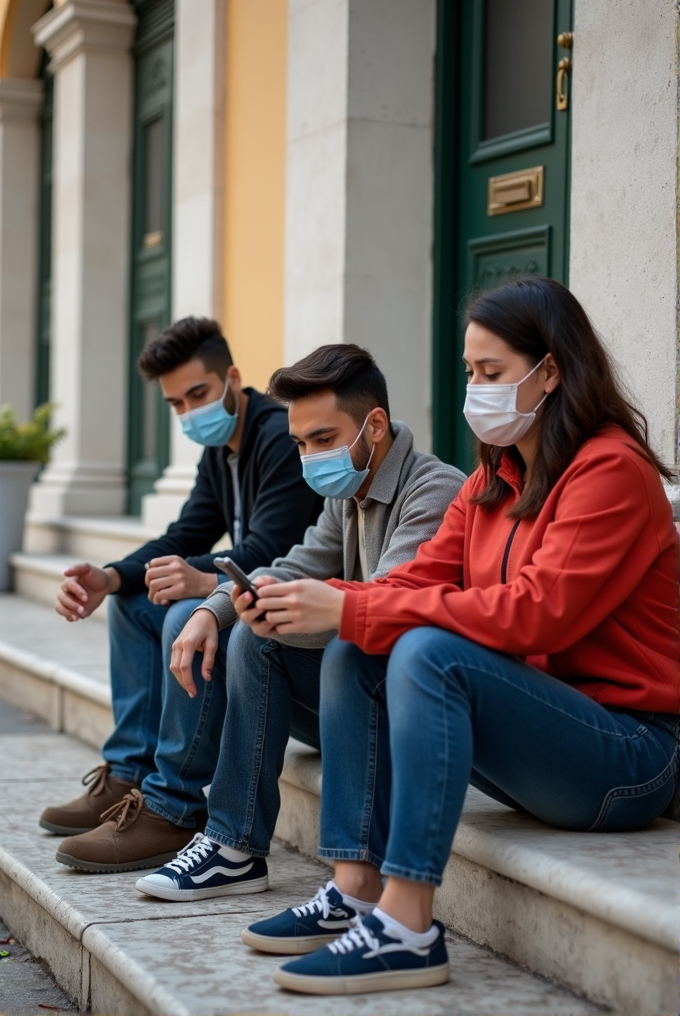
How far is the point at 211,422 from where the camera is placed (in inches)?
161

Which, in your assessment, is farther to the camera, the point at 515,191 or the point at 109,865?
the point at 515,191

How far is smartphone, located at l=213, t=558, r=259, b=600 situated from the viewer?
8.88 feet

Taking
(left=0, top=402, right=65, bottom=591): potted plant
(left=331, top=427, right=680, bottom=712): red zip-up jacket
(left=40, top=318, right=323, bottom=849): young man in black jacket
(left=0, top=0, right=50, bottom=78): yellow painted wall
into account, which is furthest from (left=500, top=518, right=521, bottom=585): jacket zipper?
(left=0, top=0, right=50, bottom=78): yellow painted wall

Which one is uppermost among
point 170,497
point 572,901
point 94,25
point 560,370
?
point 94,25

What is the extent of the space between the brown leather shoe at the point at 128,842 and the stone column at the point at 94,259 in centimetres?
550

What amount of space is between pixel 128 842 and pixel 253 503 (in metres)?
1.14

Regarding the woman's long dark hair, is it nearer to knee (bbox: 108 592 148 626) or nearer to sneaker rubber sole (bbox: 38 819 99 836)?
knee (bbox: 108 592 148 626)

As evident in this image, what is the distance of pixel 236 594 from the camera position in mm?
2859

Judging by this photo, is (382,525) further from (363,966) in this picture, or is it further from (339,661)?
(363,966)

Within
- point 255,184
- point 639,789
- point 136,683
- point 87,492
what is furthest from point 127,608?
point 87,492

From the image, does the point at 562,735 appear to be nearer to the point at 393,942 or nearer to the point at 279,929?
the point at 393,942

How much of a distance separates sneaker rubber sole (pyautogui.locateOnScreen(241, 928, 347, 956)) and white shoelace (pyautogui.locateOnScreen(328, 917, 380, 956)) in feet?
0.71

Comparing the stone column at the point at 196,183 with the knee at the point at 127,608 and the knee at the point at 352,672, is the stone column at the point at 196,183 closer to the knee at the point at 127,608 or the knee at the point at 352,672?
the knee at the point at 127,608

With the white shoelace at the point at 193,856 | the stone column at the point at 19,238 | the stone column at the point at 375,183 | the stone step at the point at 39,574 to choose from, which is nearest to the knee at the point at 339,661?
the white shoelace at the point at 193,856
